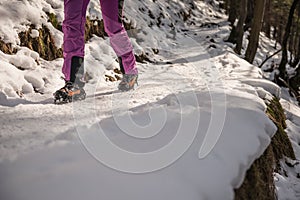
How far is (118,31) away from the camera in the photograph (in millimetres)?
2986

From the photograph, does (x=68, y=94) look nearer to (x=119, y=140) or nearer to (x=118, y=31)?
(x=118, y=31)

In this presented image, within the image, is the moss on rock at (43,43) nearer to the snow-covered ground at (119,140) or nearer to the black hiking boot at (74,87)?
the snow-covered ground at (119,140)

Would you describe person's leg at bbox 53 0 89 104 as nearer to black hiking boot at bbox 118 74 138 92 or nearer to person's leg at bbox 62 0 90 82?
person's leg at bbox 62 0 90 82

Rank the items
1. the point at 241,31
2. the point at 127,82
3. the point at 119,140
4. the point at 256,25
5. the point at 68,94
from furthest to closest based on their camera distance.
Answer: the point at 241,31
the point at 256,25
the point at 127,82
the point at 68,94
the point at 119,140

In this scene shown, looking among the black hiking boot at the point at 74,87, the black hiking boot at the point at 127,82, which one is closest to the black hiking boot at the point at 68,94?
the black hiking boot at the point at 74,87

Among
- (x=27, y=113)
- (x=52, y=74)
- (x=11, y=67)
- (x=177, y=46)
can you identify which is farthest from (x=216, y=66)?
(x=27, y=113)

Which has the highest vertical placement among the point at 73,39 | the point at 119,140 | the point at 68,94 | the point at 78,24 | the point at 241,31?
the point at 78,24

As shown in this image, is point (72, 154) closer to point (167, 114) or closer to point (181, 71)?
point (167, 114)

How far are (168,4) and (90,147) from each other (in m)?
13.9

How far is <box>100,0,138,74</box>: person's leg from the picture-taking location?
114 inches

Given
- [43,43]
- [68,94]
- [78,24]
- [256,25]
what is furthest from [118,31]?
[256,25]

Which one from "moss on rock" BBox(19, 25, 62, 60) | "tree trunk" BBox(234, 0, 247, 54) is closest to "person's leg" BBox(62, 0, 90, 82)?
"moss on rock" BBox(19, 25, 62, 60)

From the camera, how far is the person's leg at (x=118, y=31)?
2.89 metres

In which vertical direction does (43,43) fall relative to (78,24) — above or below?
below
